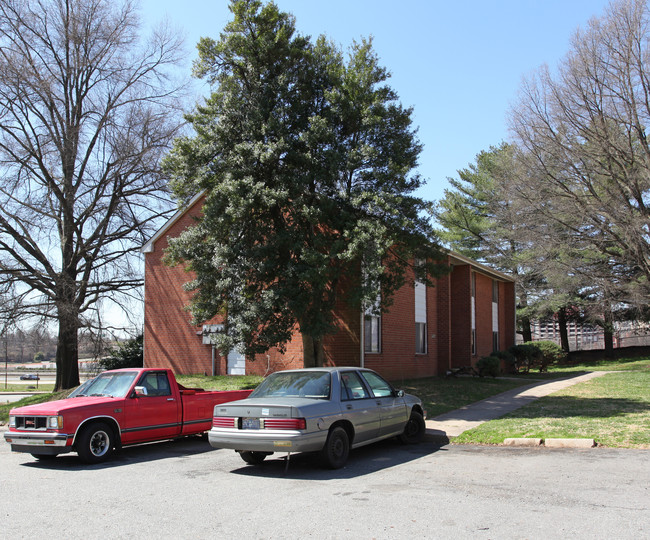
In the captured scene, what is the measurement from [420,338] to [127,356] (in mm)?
14630

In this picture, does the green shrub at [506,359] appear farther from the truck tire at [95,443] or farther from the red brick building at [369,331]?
the truck tire at [95,443]

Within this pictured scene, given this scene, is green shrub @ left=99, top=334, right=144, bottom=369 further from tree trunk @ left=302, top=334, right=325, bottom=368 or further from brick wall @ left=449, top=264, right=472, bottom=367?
brick wall @ left=449, top=264, right=472, bottom=367

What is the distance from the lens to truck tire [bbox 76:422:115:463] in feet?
31.5

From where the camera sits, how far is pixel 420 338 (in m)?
26.2

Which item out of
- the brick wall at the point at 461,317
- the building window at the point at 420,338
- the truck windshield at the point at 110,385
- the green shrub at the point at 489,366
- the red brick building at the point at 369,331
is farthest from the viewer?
the brick wall at the point at 461,317

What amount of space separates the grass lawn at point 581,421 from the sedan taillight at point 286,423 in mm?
4331

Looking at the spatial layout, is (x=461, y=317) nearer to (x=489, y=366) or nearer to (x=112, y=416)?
(x=489, y=366)

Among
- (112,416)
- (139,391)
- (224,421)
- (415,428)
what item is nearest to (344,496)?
(224,421)

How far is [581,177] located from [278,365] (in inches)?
658

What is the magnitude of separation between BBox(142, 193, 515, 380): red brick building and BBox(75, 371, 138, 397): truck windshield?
9.31 m

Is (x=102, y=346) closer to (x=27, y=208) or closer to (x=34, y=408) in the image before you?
(x=27, y=208)

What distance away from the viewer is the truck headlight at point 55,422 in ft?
30.9

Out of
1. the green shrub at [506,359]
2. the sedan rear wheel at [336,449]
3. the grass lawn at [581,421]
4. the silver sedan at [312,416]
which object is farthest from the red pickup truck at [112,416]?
the green shrub at [506,359]

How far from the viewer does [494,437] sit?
11.1 metres
